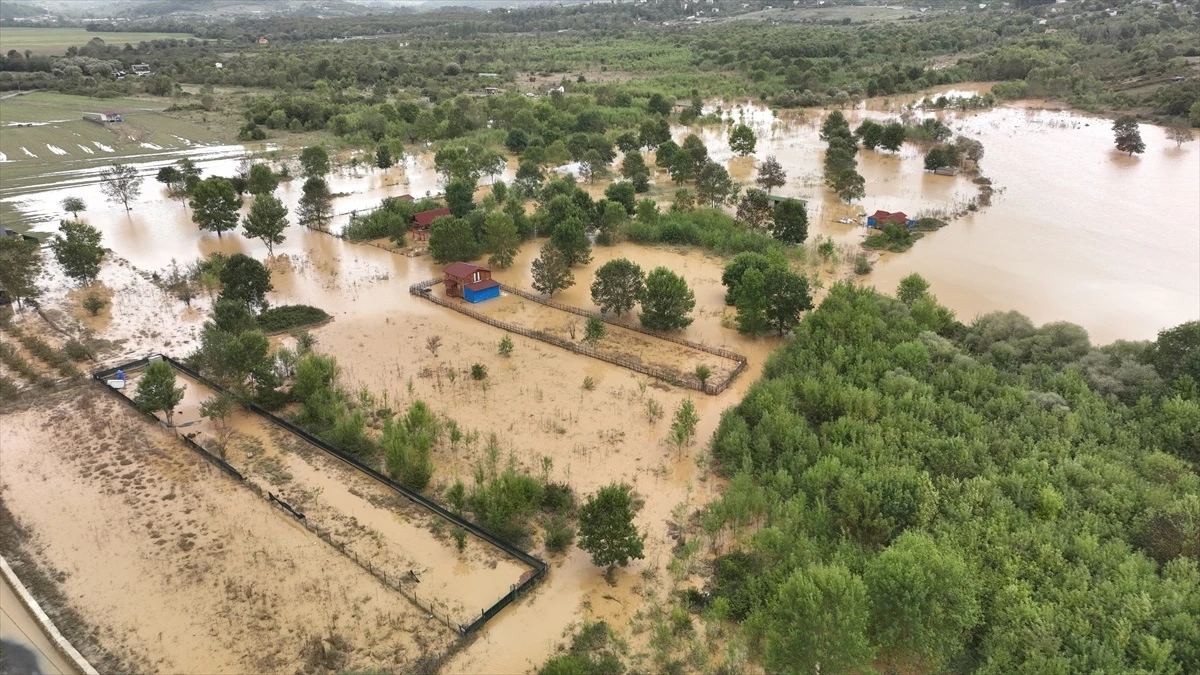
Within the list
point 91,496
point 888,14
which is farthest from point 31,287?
point 888,14

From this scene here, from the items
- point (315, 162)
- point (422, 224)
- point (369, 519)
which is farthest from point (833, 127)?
point (369, 519)

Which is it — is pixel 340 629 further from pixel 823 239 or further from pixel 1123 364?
pixel 823 239

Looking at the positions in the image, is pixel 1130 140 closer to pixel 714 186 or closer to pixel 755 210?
pixel 714 186

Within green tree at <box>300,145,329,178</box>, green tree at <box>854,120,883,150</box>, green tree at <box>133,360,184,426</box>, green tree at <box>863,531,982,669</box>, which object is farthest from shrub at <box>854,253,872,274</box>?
green tree at <box>300,145,329,178</box>

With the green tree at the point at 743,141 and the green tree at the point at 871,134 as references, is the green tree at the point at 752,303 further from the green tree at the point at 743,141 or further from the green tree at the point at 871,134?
the green tree at the point at 871,134

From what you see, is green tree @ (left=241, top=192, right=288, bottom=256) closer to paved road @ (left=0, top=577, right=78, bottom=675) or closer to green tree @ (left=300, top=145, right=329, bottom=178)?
green tree @ (left=300, top=145, right=329, bottom=178)

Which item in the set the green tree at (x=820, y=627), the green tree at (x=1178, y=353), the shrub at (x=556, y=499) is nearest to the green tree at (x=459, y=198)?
the shrub at (x=556, y=499)

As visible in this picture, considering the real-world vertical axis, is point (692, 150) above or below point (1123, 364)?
above
